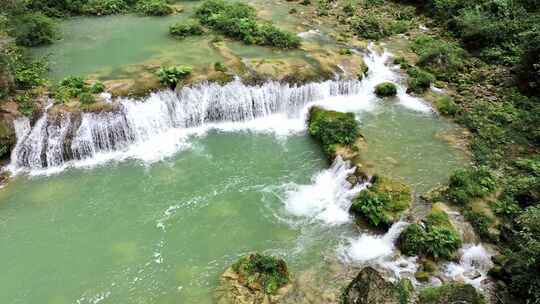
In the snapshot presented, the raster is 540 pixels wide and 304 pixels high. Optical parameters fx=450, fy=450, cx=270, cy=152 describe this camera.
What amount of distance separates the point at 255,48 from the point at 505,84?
10.1 m

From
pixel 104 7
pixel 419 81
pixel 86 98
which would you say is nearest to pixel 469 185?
pixel 419 81

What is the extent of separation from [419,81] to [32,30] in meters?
15.9

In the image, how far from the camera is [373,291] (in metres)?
9.07

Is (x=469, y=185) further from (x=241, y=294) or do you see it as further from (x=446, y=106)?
(x=241, y=294)

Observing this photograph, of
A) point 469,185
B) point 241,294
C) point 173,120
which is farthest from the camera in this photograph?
point 173,120

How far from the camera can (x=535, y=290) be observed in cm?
888

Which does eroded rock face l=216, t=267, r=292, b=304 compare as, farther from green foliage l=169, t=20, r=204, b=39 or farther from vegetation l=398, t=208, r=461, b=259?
green foliage l=169, t=20, r=204, b=39

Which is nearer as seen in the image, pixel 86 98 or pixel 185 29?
pixel 86 98

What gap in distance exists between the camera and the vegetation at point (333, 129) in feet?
48.1

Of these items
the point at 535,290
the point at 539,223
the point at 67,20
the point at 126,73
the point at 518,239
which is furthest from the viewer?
the point at 67,20

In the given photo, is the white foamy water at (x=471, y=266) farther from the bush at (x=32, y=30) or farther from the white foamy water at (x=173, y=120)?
the bush at (x=32, y=30)

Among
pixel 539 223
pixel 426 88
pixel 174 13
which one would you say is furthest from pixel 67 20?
pixel 539 223

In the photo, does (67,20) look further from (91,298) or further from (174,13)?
(91,298)

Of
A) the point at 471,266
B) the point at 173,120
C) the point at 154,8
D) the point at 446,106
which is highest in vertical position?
the point at 154,8
